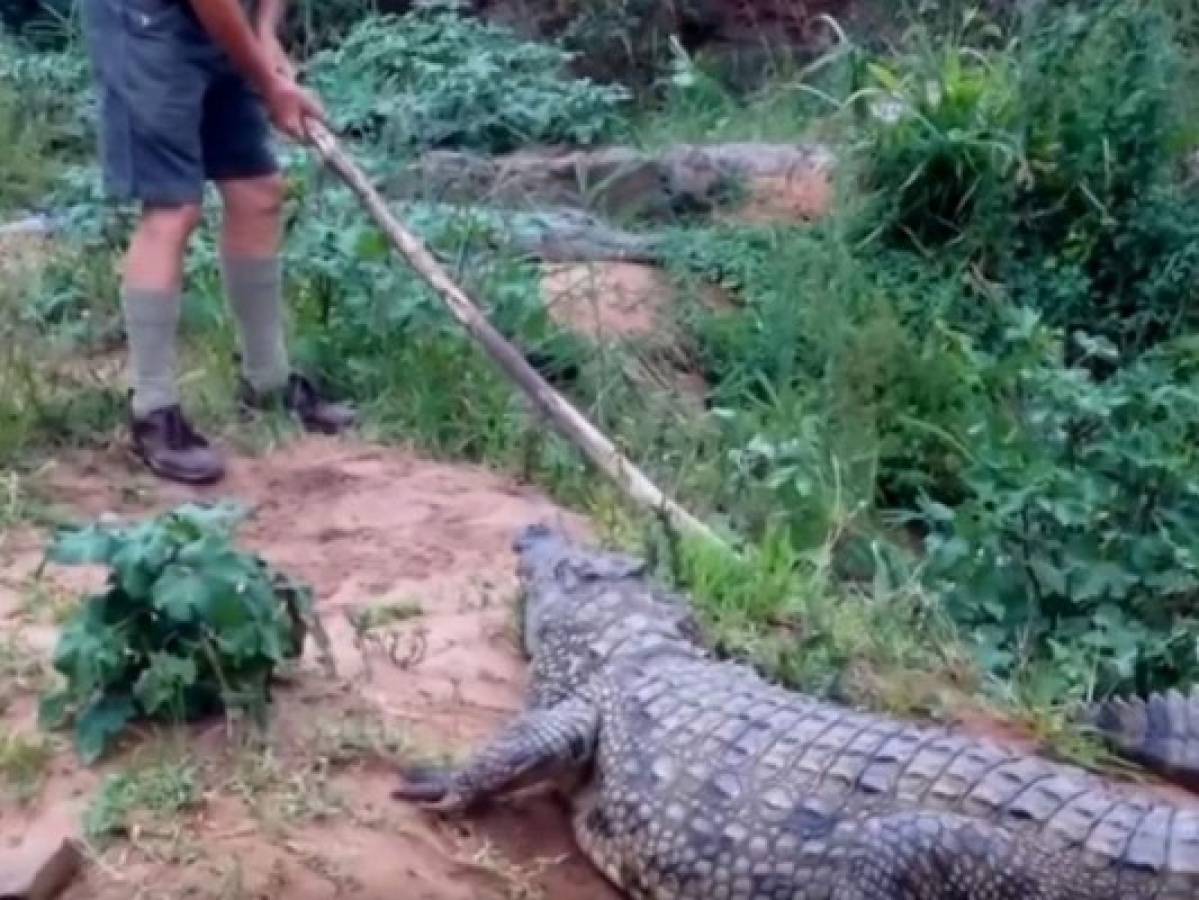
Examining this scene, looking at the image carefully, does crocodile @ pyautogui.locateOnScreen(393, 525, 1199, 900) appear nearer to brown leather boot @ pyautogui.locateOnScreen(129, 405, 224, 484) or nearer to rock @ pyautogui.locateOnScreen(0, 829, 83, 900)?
rock @ pyautogui.locateOnScreen(0, 829, 83, 900)

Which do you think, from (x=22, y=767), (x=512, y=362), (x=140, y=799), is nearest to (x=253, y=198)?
(x=512, y=362)

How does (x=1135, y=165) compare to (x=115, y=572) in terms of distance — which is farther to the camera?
(x=1135, y=165)

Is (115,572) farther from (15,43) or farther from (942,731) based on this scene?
(15,43)

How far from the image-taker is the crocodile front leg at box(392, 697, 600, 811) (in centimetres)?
453

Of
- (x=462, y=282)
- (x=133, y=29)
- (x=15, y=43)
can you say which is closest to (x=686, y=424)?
(x=462, y=282)

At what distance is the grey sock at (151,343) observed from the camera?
5.87m

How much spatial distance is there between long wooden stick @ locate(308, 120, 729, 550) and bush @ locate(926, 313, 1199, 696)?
0.63 meters

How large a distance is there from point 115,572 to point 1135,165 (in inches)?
197

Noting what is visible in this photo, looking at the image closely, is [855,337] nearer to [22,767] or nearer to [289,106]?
[289,106]

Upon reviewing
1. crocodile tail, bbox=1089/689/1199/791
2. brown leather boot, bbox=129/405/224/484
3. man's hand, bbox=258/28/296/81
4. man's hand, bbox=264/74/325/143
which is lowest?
crocodile tail, bbox=1089/689/1199/791

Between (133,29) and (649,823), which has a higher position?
(133,29)

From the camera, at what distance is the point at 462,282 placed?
6.95 m

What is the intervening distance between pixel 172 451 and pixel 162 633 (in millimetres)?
1545

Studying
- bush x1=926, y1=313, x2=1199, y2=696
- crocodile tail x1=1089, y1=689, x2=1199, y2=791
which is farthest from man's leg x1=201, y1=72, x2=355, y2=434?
crocodile tail x1=1089, y1=689, x2=1199, y2=791
